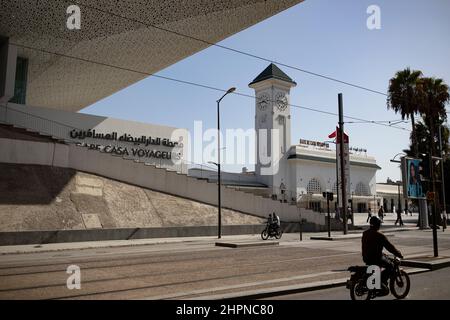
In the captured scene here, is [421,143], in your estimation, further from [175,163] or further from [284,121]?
[175,163]

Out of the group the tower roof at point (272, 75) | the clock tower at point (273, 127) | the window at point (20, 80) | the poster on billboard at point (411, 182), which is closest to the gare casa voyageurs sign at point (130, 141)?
the window at point (20, 80)

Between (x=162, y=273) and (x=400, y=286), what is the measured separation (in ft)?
20.6

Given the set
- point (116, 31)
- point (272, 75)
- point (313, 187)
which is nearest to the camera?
point (116, 31)

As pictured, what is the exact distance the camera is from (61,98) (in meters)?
47.3

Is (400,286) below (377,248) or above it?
below

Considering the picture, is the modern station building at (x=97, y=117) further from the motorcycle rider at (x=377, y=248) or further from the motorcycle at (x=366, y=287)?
the motorcycle at (x=366, y=287)

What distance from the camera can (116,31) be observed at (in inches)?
1053

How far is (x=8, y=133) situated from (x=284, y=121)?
139ft

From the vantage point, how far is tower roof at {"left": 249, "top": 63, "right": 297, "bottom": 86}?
58.2 meters

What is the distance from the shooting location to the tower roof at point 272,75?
191 feet

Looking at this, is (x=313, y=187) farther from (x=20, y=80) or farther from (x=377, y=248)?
(x=377, y=248)

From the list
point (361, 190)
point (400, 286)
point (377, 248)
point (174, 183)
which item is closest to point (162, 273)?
point (377, 248)

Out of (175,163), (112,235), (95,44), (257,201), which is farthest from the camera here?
(175,163)
